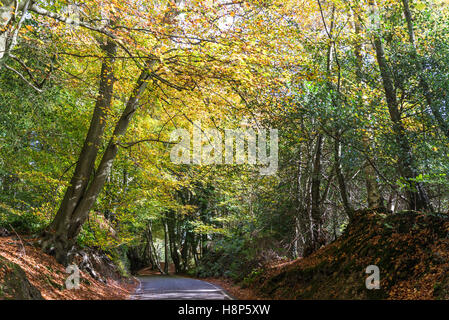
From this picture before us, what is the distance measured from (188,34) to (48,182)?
681 centimetres

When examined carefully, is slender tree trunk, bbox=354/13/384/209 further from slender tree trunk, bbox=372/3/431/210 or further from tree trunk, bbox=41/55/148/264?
tree trunk, bbox=41/55/148/264

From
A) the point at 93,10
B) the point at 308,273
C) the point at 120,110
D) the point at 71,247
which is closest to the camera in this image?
the point at 93,10

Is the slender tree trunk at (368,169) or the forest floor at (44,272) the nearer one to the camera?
the forest floor at (44,272)

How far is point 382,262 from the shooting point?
7562 mm

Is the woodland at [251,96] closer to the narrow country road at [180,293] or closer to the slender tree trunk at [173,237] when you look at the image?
the narrow country road at [180,293]

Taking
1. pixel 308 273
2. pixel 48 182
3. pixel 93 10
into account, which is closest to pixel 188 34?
pixel 93 10

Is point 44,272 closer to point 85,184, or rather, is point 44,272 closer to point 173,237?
point 85,184

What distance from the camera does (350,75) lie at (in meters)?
10.4

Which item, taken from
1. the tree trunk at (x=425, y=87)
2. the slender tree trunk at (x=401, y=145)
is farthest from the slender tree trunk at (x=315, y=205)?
the tree trunk at (x=425, y=87)

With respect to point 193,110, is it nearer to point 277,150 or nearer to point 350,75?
point 277,150

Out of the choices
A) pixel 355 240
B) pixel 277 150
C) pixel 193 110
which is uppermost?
pixel 193 110

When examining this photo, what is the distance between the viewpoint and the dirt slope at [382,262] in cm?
635

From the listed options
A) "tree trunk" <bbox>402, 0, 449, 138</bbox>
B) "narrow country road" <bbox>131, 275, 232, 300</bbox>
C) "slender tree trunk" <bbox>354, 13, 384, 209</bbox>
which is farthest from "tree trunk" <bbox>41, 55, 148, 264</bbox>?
"tree trunk" <bbox>402, 0, 449, 138</bbox>

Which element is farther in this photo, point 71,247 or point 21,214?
point 21,214
